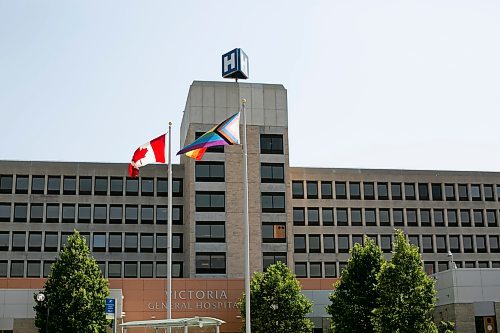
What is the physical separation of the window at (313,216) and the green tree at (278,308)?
866 inches

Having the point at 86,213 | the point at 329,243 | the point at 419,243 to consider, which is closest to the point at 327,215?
the point at 329,243

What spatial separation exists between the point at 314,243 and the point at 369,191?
8.83 meters

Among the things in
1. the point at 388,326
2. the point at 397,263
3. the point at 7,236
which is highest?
the point at 7,236

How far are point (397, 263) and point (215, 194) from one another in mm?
27160

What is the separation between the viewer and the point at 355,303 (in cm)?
5572

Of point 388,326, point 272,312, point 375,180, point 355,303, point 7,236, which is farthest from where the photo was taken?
point 375,180

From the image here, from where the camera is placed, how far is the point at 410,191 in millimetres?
85750

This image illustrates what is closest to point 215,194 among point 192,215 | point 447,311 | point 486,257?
point 192,215

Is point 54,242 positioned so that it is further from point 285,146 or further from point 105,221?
point 285,146

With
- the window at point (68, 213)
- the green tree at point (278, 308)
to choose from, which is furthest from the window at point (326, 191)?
the window at point (68, 213)

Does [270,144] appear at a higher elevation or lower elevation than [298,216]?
higher

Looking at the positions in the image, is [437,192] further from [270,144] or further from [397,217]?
[270,144]

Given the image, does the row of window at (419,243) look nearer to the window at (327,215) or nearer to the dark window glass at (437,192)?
the window at (327,215)

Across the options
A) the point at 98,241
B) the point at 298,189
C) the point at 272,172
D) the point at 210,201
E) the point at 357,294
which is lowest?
the point at 357,294
